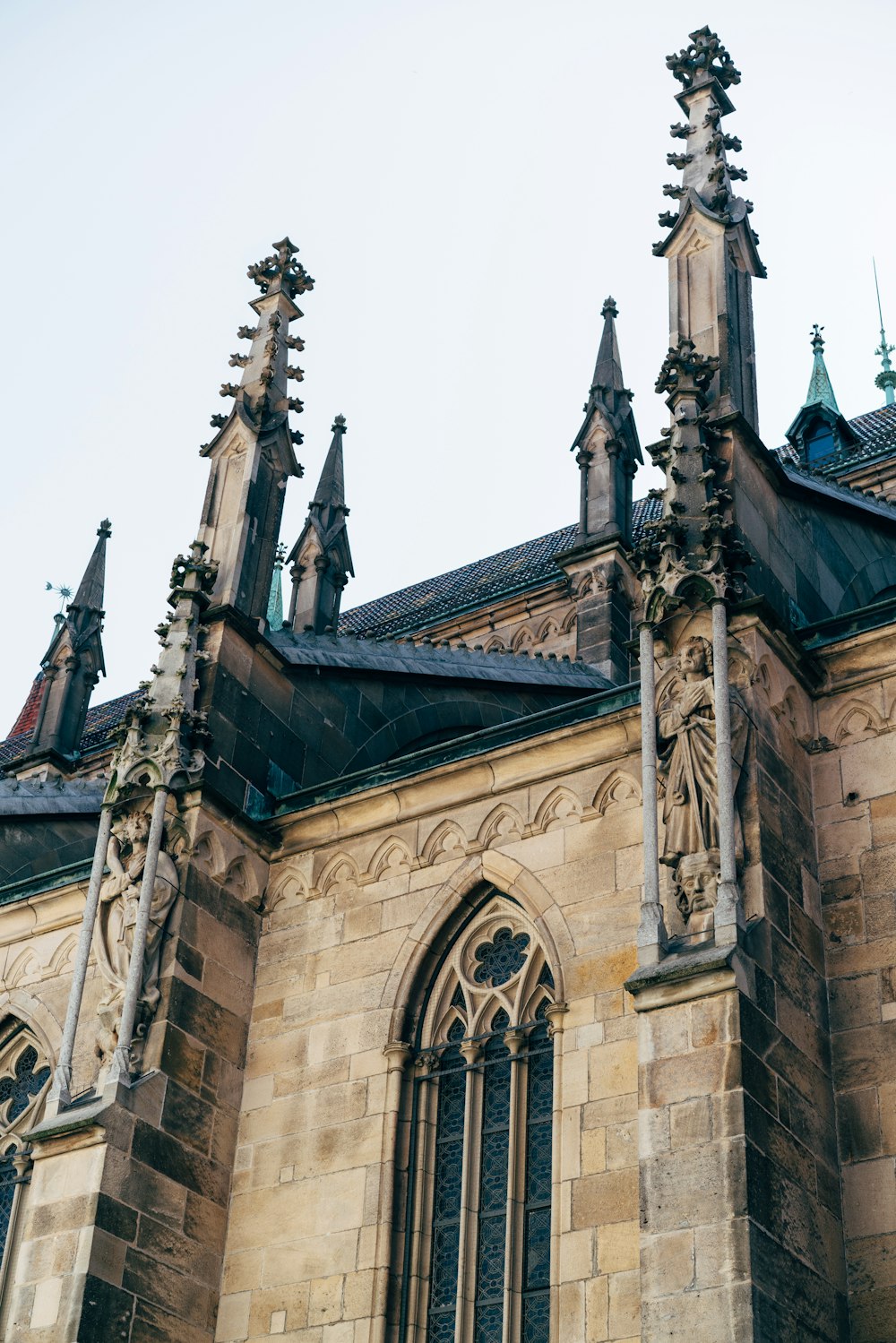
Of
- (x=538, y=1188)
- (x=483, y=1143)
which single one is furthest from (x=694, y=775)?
(x=483, y=1143)

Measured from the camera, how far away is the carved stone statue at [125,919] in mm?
13219

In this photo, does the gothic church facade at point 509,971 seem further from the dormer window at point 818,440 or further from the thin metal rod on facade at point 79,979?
the dormer window at point 818,440

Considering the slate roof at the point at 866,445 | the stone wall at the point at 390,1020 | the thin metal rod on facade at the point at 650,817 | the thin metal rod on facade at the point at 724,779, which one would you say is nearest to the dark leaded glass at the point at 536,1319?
the stone wall at the point at 390,1020

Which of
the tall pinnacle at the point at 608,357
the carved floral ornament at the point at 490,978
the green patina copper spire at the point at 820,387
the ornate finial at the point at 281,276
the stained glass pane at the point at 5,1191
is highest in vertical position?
the green patina copper spire at the point at 820,387

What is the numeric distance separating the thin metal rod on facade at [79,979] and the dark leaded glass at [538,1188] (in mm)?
3180

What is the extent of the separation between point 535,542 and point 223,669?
596 inches

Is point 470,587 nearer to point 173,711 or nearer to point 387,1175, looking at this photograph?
point 173,711

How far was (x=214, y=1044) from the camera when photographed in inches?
533

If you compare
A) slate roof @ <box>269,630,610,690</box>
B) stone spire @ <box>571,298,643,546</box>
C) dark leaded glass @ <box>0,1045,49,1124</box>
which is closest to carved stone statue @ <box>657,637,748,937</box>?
slate roof @ <box>269,630,610,690</box>

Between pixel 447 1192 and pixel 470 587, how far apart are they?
15895mm

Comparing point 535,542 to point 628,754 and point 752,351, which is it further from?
point 628,754

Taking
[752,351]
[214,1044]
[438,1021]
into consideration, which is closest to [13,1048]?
[214,1044]

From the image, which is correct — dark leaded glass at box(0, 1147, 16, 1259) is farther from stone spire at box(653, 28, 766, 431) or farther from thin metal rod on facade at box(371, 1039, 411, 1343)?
stone spire at box(653, 28, 766, 431)

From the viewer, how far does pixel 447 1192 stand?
1251 cm
